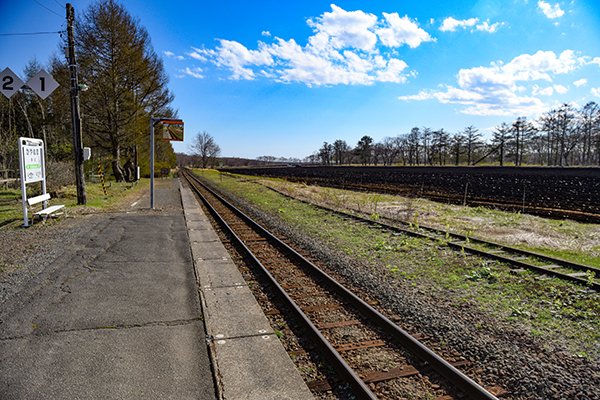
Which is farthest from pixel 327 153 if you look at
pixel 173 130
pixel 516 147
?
pixel 173 130

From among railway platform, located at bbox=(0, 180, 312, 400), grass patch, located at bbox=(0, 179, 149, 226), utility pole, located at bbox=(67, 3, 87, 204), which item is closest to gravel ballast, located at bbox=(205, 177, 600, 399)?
railway platform, located at bbox=(0, 180, 312, 400)

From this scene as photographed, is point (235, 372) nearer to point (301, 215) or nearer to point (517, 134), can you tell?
point (301, 215)

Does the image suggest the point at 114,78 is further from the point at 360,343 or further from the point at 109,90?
the point at 360,343

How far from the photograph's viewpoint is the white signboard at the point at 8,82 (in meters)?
10.3

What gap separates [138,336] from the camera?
418 centimetres

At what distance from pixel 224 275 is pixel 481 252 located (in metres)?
5.45

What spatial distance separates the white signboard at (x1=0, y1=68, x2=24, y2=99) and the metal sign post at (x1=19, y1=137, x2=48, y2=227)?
4.51 feet

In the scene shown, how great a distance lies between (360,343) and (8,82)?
11712mm

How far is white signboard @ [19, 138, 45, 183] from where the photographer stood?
399 inches

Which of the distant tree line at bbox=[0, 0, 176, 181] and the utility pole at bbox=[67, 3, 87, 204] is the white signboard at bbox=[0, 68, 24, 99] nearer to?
the utility pole at bbox=[67, 3, 87, 204]

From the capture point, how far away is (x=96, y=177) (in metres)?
27.2

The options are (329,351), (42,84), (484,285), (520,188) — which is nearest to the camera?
(329,351)

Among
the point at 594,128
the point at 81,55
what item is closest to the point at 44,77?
the point at 81,55

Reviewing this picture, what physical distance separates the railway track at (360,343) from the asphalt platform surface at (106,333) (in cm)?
128
